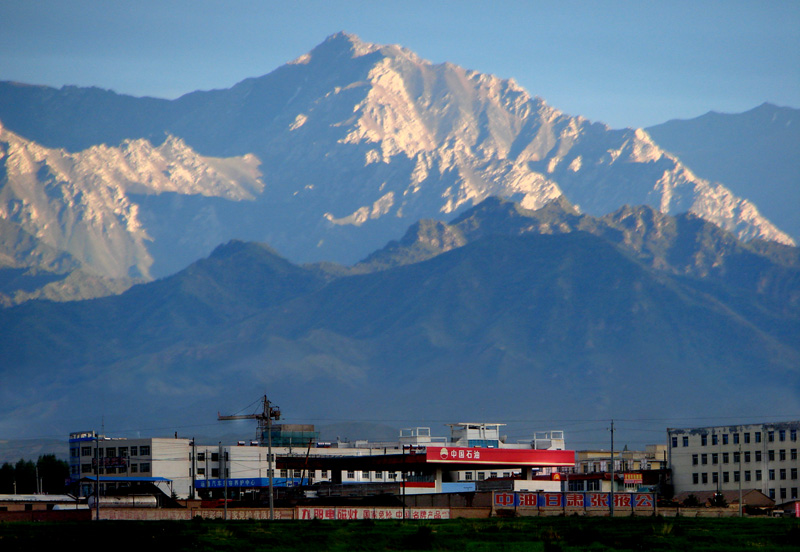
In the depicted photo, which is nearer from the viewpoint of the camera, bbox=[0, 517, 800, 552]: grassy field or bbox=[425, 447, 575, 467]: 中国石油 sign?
bbox=[0, 517, 800, 552]: grassy field

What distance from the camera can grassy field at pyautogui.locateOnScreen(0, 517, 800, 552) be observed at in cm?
7975

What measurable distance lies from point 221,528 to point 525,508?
41.2 m

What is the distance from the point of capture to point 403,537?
84.9 meters

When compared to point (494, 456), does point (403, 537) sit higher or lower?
lower

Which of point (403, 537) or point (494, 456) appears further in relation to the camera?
point (494, 456)

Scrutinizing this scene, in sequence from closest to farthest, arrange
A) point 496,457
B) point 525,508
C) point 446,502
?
point 525,508 < point 446,502 < point 496,457

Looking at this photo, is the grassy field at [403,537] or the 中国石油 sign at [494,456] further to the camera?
the 中国石油 sign at [494,456]

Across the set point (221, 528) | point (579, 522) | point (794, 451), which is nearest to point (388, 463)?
point (579, 522)

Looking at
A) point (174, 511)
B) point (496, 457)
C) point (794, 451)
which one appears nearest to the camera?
point (174, 511)

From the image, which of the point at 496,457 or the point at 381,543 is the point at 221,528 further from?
the point at 496,457

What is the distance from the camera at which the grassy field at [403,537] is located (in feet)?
262

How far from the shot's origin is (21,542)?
80.2 meters

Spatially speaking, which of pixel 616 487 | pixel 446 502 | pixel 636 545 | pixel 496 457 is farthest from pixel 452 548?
pixel 616 487

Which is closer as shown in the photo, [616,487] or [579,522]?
[579,522]
